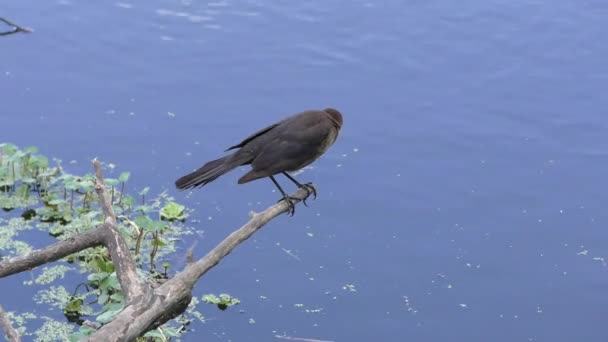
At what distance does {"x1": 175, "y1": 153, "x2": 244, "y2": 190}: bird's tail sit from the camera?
192 inches

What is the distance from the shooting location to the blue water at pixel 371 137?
6340 millimetres

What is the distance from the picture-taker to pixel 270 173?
5.14m

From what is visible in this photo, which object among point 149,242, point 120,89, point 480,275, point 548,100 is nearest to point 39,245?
point 149,242

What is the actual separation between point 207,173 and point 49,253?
856 mm

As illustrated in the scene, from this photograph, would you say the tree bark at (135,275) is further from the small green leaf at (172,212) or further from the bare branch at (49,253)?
the small green leaf at (172,212)

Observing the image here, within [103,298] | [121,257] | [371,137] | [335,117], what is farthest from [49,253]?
[371,137]

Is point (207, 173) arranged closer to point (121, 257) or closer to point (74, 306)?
point (121, 257)

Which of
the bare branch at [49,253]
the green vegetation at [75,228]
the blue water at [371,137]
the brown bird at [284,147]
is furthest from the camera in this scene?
the blue water at [371,137]

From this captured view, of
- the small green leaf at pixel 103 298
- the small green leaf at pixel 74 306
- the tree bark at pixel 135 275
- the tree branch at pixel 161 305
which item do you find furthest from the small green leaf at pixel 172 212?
the tree branch at pixel 161 305

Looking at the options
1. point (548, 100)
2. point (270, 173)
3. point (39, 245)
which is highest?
point (270, 173)

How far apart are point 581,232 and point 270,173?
103 inches

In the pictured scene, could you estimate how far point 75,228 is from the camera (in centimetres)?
668

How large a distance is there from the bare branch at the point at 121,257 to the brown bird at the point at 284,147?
58cm

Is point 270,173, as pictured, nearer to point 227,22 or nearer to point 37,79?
point 37,79
